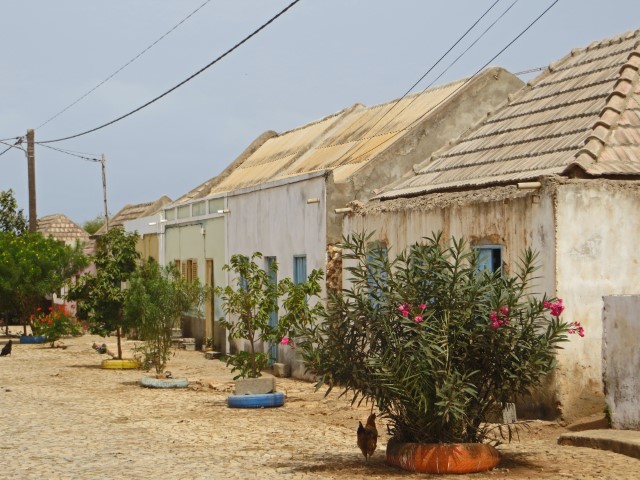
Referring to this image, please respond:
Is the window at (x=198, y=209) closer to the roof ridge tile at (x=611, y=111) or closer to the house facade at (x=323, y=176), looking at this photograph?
the house facade at (x=323, y=176)

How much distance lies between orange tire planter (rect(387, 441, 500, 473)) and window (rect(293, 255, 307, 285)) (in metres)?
11.8

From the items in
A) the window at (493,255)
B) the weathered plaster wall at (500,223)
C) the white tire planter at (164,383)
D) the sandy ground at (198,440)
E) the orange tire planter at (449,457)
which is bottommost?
the sandy ground at (198,440)

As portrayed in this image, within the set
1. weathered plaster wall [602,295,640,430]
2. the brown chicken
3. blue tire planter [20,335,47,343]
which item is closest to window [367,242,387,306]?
the brown chicken

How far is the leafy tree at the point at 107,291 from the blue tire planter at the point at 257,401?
783cm

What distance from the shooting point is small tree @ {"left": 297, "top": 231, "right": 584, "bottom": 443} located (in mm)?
10781

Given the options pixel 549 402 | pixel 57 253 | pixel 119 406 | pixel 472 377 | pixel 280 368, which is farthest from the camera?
pixel 57 253

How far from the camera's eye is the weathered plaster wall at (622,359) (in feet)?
43.2

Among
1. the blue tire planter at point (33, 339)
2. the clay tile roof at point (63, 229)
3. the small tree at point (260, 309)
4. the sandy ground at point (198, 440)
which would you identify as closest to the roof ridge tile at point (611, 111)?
the sandy ground at point (198, 440)

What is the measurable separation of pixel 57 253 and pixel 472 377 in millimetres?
29497

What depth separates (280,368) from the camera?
23469mm

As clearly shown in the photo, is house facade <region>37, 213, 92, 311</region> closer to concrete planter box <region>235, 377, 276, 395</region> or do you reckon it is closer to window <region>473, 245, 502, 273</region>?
concrete planter box <region>235, 377, 276, 395</region>

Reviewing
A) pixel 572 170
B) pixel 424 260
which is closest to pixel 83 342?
pixel 572 170

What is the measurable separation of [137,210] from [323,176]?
26.6 meters

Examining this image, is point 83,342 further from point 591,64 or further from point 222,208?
point 591,64
